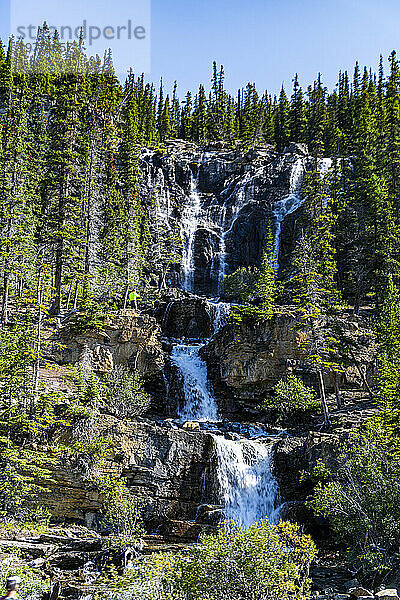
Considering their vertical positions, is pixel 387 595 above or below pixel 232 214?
below

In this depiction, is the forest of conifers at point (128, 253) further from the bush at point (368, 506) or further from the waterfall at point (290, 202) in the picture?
the waterfall at point (290, 202)

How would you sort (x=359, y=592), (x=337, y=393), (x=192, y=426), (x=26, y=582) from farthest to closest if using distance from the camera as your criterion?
1. (x=337, y=393)
2. (x=192, y=426)
3. (x=359, y=592)
4. (x=26, y=582)

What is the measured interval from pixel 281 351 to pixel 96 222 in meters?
19.7

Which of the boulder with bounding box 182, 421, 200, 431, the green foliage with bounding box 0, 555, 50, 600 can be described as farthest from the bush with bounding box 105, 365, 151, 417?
the green foliage with bounding box 0, 555, 50, 600

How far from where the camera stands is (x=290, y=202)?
52.9 metres

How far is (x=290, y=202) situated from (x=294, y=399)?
28.9 metres

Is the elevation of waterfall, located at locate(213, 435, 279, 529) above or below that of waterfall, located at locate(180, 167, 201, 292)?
below

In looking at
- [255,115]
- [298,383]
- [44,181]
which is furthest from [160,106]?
[298,383]

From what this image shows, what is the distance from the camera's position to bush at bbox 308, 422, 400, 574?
16.5m

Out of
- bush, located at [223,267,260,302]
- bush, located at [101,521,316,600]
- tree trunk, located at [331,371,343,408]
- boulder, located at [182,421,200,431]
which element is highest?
bush, located at [223,267,260,302]

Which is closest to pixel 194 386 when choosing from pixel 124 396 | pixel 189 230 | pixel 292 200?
pixel 124 396

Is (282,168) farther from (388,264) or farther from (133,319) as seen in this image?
(133,319)

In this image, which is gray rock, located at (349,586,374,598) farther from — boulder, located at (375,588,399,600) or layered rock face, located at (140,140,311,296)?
layered rock face, located at (140,140,311,296)

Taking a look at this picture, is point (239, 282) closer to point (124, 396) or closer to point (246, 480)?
point (124, 396)
